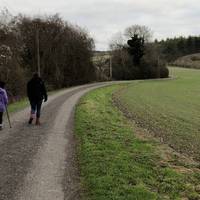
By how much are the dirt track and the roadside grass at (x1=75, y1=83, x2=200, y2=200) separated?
36 centimetres

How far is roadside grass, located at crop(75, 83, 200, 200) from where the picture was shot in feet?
29.6

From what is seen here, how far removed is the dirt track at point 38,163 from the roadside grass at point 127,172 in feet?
1.19

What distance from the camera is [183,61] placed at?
16562cm

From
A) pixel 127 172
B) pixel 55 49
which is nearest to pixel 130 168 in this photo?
pixel 127 172

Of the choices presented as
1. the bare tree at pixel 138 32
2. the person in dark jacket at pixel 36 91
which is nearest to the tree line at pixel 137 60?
the bare tree at pixel 138 32

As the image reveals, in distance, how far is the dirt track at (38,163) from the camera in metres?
8.95

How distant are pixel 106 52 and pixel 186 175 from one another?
9496 centimetres

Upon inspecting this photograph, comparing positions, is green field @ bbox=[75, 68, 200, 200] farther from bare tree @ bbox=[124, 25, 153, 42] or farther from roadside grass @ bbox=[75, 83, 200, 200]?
bare tree @ bbox=[124, 25, 153, 42]

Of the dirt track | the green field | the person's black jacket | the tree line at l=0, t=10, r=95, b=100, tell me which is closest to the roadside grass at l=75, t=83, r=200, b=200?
the green field

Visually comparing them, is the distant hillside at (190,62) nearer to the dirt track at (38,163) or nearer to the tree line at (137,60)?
the tree line at (137,60)

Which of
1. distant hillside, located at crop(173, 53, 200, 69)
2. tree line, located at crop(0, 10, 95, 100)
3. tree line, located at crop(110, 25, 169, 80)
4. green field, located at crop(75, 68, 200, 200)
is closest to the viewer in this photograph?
green field, located at crop(75, 68, 200, 200)

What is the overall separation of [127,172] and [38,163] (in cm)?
231

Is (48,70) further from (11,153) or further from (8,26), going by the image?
(11,153)

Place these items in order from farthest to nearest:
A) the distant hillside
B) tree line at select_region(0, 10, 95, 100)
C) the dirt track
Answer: the distant hillside
tree line at select_region(0, 10, 95, 100)
the dirt track
